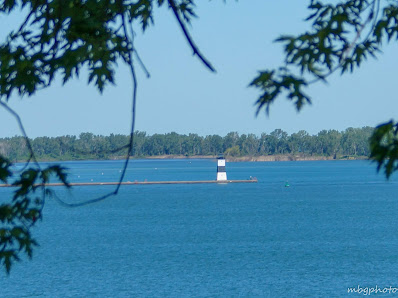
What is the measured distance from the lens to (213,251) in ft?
145

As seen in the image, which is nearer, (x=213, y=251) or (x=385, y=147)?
(x=385, y=147)

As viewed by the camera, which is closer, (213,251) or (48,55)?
(48,55)

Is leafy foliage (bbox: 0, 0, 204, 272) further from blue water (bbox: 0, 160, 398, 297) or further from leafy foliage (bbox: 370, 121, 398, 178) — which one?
blue water (bbox: 0, 160, 398, 297)

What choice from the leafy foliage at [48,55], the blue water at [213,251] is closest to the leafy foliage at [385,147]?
the leafy foliage at [48,55]

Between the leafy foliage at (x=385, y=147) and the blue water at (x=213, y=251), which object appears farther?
the blue water at (x=213, y=251)

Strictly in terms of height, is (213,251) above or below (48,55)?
below

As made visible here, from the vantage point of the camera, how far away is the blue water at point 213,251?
35062mm

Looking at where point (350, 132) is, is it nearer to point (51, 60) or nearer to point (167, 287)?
point (167, 287)

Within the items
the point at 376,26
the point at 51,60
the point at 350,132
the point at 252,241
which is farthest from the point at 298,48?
the point at 350,132

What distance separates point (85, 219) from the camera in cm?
6719

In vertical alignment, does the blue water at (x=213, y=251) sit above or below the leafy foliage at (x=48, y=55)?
below

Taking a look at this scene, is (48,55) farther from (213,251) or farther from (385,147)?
(213,251)

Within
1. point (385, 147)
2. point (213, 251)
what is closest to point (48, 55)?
point (385, 147)

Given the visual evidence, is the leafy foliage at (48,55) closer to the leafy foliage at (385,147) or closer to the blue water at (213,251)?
the leafy foliage at (385,147)
